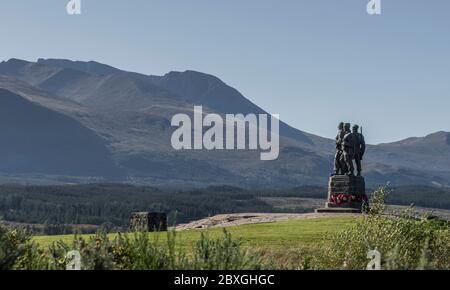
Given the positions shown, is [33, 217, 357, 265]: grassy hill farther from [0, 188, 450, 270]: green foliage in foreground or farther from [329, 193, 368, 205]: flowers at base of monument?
[329, 193, 368, 205]: flowers at base of monument

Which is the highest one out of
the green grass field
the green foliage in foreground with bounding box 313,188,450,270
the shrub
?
the shrub

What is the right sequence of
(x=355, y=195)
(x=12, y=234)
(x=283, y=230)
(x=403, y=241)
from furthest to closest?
1. (x=355, y=195)
2. (x=283, y=230)
3. (x=403, y=241)
4. (x=12, y=234)

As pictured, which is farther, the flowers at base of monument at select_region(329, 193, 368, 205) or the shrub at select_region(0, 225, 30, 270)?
the flowers at base of monument at select_region(329, 193, 368, 205)

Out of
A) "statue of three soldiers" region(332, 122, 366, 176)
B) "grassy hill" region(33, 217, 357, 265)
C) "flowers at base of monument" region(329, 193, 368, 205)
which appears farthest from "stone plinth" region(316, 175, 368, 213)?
"grassy hill" region(33, 217, 357, 265)

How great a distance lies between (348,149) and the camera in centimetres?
5603

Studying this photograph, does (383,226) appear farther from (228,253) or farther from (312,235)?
(312,235)

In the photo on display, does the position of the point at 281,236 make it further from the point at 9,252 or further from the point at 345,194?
the point at 9,252

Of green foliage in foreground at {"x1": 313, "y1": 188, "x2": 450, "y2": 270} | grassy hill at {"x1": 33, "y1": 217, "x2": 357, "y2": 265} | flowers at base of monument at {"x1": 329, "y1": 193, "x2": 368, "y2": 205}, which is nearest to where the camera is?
green foliage in foreground at {"x1": 313, "y1": 188, "x2": 450, "y2": 270}

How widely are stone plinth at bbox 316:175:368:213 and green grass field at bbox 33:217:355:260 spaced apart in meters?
6.82

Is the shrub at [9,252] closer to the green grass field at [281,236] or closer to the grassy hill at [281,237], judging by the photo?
the grassy hill at [281,237]

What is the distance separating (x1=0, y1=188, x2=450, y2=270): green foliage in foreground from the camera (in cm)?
1524
